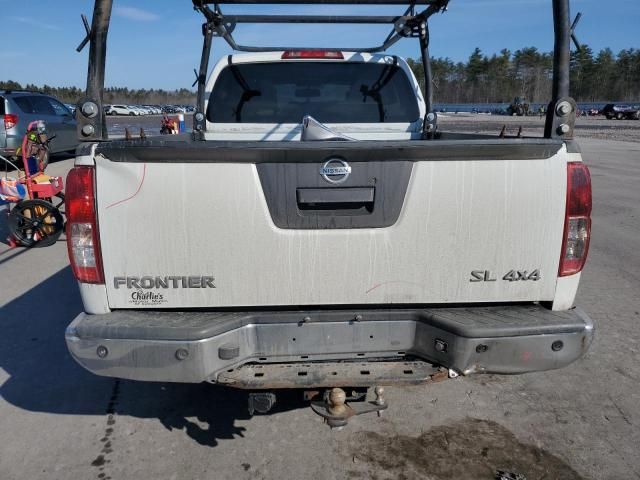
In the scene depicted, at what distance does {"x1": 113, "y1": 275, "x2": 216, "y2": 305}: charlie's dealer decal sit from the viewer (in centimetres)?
247

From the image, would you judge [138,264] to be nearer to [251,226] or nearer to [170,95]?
[251,226]

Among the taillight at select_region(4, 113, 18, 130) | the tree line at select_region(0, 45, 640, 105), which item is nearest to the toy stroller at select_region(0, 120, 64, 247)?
the taillight at select_region(4, 113, 18, 130)

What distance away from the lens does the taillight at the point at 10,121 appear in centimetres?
Answer: 1323

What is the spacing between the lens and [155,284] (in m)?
2.48

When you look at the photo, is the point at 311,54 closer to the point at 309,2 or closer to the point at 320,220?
the point at 309,2

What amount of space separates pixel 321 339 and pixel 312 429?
3.17 feet

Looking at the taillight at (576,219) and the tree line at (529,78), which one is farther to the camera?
the tree line at (529,78)

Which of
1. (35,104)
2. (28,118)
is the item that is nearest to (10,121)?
(28,118)

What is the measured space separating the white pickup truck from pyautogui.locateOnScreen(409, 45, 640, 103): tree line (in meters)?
108

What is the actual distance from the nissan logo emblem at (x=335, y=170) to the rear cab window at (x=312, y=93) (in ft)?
8.23

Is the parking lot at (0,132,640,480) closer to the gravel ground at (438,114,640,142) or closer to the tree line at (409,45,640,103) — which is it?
the gravel ground at (438,114,640,142)

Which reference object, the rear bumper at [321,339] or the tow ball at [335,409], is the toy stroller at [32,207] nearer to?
the rear bumper at [321,339]

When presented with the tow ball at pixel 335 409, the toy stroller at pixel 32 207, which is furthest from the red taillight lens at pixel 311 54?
the toy stroller at pixel 32 207

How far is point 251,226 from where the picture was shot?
240 centimetres
